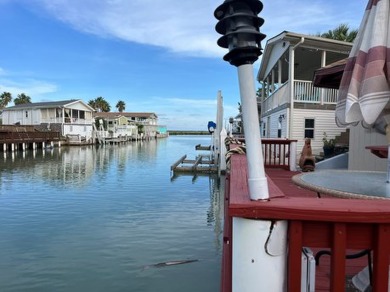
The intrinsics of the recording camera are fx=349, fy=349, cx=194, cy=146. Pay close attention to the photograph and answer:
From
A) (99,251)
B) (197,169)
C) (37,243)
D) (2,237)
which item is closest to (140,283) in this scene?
(99,251)

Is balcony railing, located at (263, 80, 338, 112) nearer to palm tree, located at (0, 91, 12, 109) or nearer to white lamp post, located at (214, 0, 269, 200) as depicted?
white lamp post, located at (214, 0, 269, 200)

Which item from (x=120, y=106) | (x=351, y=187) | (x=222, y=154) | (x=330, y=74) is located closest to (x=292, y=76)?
(x=222, y=154)

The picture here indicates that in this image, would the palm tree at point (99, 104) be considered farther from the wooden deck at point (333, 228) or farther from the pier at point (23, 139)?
the wooden deck at point (333, 228)

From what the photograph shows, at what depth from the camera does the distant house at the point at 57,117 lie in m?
42.8

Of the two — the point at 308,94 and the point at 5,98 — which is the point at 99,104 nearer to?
the point at 5,98

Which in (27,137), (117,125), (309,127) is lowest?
(27,137)

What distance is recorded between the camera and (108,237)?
716cm

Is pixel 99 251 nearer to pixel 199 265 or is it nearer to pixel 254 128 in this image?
pixel 199 265

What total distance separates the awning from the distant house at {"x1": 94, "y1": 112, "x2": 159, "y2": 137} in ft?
202

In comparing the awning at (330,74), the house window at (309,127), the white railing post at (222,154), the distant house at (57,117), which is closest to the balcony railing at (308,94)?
the house window at (309,127)

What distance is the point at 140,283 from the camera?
507 cm

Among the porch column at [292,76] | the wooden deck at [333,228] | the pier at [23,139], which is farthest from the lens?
the pier at [23,139]

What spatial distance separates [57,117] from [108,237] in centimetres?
4010

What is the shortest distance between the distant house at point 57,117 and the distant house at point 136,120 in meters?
19.1
